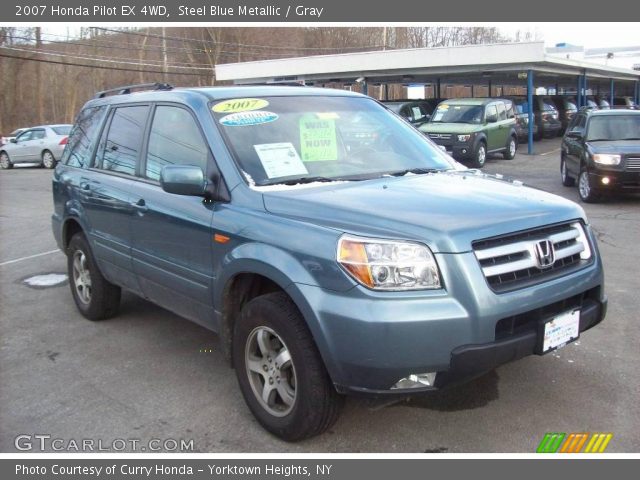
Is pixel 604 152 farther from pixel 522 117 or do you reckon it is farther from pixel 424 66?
pixel 424 66

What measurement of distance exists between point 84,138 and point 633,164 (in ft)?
29.4

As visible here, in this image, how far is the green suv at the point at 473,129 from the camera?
672 inches

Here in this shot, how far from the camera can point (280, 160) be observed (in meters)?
3.77

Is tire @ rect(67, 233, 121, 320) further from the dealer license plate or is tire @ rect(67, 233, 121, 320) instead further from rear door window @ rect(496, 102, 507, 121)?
rear door window @ rect(496, 102, 507, 121)

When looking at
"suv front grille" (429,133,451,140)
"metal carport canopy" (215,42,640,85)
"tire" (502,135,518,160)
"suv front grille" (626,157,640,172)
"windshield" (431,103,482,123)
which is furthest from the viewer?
"metal carport canopy" (215,42,640,85)

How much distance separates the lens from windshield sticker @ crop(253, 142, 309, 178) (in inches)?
146

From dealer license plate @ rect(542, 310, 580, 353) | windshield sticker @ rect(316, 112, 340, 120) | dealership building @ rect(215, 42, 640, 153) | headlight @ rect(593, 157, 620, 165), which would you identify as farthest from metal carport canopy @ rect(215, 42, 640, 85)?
dealer license plate @ rect(542, 310, 580, 353)

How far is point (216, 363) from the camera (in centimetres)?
446

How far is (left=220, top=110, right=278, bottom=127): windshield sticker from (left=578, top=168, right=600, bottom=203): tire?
28.9 feet

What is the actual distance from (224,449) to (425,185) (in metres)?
1.88

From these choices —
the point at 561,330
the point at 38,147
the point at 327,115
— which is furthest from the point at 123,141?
the point at 38,147

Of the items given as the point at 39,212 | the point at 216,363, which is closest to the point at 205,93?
the point at 216,363

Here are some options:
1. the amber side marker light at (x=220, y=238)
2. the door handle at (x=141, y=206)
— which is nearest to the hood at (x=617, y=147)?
the door handle at (x=141, y=206)

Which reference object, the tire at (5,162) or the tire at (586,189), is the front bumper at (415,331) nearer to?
the tire at (586,189)
